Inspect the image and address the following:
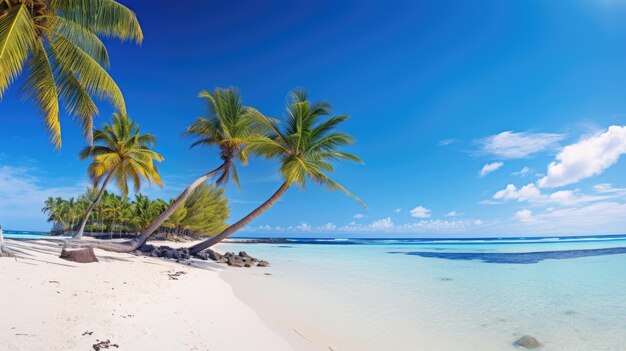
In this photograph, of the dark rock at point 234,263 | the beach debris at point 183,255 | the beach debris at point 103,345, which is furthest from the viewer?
the dark rock at point 234,263

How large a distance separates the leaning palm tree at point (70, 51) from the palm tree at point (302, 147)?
5866 millimetres

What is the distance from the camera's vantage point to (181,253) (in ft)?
46.3

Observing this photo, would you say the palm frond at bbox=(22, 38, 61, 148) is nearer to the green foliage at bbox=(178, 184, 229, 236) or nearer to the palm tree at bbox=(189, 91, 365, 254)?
the palm tree at bbox=(189, 91, 365, 254)

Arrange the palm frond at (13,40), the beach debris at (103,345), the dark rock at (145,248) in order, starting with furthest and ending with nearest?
the dark rock at (145,248) → the palm frond at (13,40) → the beach debris at (103,345)

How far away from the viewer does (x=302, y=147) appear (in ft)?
47.8

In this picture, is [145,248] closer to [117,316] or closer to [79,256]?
[79,256]

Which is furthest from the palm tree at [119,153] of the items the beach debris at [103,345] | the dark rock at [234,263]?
the beach debris at [103,345]

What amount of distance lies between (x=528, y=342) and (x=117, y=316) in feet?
18.9

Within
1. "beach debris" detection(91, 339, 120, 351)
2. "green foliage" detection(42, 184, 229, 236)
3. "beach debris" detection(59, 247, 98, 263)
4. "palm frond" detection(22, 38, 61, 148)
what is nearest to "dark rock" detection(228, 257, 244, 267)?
"beach debris" detection(59, 247, 98, 263)

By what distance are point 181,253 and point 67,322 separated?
A: 10839 millimetres

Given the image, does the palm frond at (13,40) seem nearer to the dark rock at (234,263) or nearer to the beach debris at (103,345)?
the beach debris at (103,345)

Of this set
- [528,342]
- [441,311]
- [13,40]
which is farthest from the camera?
[441,311]

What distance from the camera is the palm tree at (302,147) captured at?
553 inches

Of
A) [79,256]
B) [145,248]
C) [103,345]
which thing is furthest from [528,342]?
[145,248]
